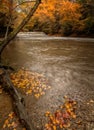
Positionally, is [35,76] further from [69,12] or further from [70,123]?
[69,12]

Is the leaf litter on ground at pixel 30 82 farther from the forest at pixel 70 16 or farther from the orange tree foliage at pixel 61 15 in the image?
the orange tree foliage at pixel 61 15

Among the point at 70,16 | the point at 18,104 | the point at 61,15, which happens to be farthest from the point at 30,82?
the point at 61,15

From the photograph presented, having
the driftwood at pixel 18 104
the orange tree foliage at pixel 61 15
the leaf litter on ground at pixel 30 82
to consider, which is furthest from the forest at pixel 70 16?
the driftwood at pixel 18 104

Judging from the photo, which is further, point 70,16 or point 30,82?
point 70,16

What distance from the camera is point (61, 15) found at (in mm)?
27516

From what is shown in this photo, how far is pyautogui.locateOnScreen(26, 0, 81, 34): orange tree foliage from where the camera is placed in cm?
2452

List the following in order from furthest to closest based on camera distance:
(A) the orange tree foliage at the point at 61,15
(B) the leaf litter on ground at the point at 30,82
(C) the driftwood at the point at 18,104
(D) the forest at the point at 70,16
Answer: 1. (A) the orange tree foliage at the point at 61,15
2. (D) the forest at the point at 70,16
3. (B) the leaf litter on ground at the point at 30,82
4. (C) the driftwood at the point at 18,104

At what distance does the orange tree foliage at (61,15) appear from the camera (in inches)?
965

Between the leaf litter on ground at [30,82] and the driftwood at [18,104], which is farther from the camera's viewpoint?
the leaf litter on ground at [30,82]

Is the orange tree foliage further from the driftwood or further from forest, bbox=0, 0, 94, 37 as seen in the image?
the driftwood

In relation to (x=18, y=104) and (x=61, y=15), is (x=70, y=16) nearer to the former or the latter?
(x=61, y=15)

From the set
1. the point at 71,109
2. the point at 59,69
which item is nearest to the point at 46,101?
the point at 71,109

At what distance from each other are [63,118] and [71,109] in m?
0.45

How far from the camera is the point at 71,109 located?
3.89m
